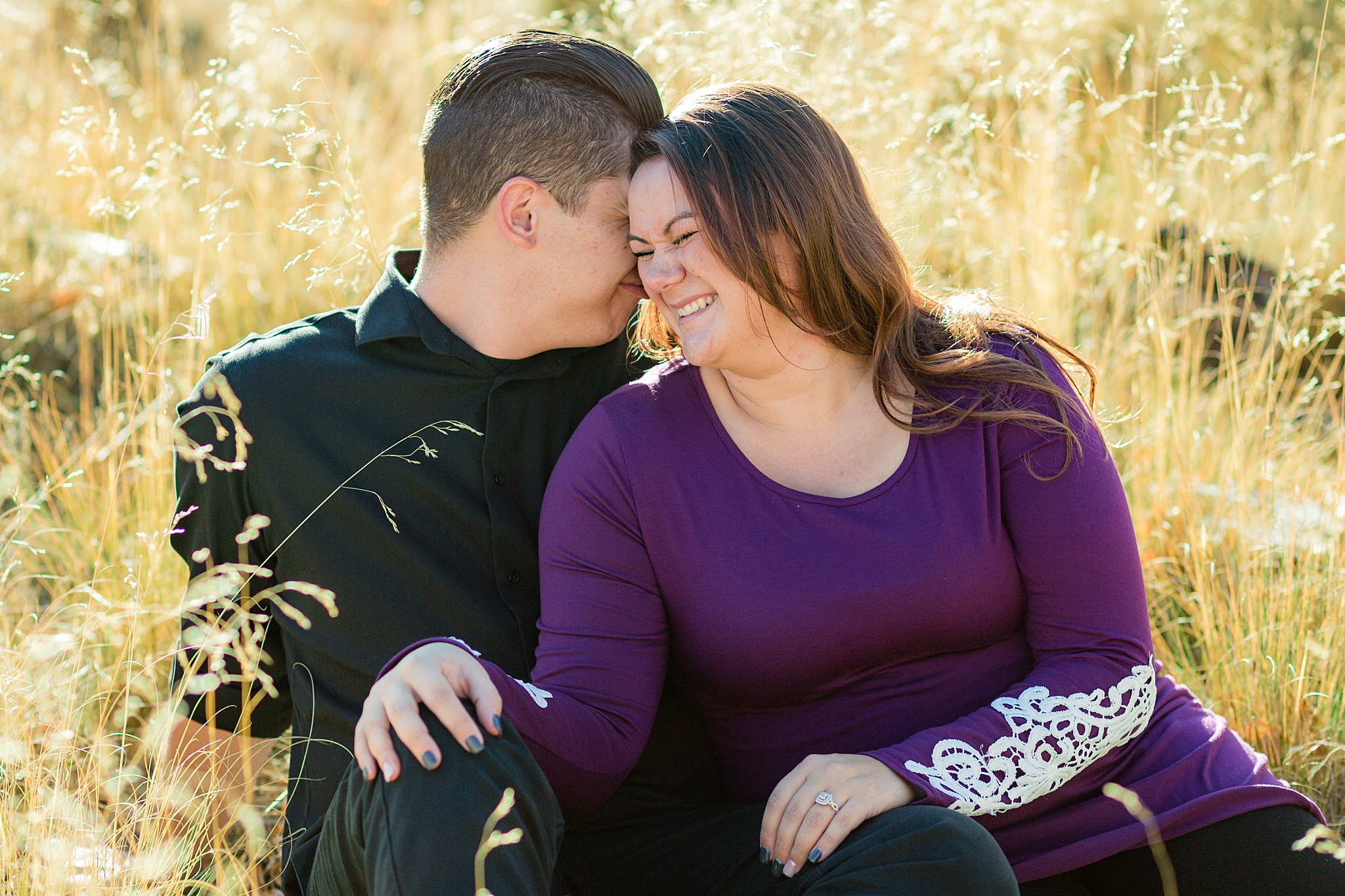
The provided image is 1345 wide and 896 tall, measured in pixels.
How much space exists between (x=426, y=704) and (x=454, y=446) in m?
0.66

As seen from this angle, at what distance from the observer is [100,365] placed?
395cm

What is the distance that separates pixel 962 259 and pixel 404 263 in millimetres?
2171

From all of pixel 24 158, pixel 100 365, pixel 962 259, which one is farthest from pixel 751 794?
pixel 24 158

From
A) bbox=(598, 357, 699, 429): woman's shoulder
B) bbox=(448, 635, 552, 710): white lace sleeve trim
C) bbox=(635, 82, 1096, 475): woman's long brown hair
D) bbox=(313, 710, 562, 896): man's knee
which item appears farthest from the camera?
bbox=(598, 357, 699, 429): woman's shoulder

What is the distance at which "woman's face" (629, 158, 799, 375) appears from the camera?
2.00 meters

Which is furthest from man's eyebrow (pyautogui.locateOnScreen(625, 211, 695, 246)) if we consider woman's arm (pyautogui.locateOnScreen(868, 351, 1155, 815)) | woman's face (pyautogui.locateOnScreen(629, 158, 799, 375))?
woman's arm (pyautogui.locateOnScreen(868, 351, 1155, 815))

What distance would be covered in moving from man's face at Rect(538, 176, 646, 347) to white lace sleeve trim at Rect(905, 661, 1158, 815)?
3.34ft

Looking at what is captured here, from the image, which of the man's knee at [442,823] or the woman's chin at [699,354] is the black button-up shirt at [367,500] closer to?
the woman's chin at [699,354]

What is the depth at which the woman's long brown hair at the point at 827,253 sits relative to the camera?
1977 mm

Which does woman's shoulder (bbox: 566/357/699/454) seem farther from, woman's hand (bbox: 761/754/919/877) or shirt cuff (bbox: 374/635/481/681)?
woman's hand (bbox: 761/754/919/877)

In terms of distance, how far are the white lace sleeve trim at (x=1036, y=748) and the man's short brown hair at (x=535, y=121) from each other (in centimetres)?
117

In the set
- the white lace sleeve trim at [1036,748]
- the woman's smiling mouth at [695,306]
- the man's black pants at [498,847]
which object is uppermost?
the woman's smiling mouth at [695,306]

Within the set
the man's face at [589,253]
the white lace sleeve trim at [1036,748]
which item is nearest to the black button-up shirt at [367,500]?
the man's face at [589,253]

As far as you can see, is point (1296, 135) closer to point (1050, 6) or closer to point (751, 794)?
point (1050, 6)
